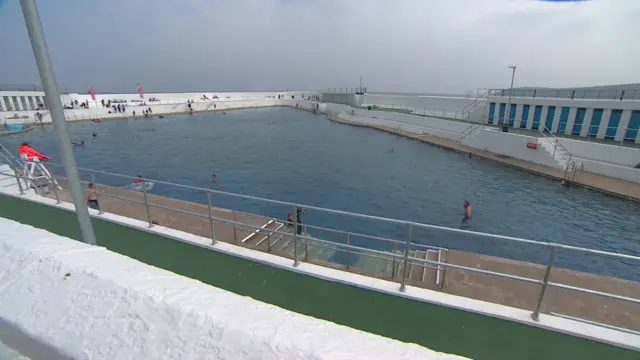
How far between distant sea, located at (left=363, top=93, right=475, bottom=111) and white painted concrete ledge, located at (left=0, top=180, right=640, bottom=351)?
41321 mm

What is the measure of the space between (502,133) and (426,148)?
756 centimetres

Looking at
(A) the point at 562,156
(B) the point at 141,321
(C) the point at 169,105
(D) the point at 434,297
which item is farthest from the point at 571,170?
(C) the point at 169,105

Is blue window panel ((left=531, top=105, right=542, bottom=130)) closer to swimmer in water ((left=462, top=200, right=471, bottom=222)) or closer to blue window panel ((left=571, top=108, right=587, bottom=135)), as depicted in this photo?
Result: blue window panel ((left=571, top=108, right=587, bottom=135))

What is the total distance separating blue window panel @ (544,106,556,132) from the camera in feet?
84.2

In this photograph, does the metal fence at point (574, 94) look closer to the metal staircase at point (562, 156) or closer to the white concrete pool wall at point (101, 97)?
the metal staircase at point (562, 156)

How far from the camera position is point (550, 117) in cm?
2592

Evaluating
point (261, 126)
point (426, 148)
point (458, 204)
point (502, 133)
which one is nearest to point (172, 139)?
point (261, 126)

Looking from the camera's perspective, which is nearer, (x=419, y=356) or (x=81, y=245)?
(x=419, y=356)

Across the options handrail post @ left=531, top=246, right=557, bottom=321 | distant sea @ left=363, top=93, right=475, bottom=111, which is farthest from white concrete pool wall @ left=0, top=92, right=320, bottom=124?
handrail post @ left=531, top=246, right=557, bottom=321

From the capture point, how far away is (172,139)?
38.6m

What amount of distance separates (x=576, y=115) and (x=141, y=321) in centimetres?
3158

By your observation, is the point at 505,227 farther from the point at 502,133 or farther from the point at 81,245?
the point at 81,245

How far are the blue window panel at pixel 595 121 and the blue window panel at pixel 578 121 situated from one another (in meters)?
0.71

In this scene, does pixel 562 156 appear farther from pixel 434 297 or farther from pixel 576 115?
pixel 434 297
